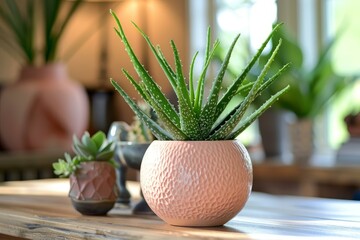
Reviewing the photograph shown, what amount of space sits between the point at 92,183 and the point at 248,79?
207cm

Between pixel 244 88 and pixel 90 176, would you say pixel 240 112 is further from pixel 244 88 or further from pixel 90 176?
pixel 90 176

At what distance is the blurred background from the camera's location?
11.0ft

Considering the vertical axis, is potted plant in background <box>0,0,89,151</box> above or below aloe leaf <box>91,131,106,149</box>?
below

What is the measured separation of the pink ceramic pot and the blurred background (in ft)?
4.22

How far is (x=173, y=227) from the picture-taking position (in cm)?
131

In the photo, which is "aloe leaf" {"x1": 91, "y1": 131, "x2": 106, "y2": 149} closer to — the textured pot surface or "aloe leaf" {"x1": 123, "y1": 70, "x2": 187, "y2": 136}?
the textured pot surface

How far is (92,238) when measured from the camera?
50.6 inches

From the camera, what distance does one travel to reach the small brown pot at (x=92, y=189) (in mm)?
1525

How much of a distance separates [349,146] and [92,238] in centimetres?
215

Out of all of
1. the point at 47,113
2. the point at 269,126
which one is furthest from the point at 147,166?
the point at 47,113

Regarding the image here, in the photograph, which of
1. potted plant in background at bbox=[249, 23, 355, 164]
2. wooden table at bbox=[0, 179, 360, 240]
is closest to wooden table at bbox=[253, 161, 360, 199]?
potted plant in background at bbox=[249, 23, 355, 164]

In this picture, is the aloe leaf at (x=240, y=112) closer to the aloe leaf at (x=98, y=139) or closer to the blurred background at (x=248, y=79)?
the aloe leaf at (x=98, y=139)

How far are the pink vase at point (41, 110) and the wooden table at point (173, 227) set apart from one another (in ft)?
6.83

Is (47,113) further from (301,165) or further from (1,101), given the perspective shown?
(301,165)
